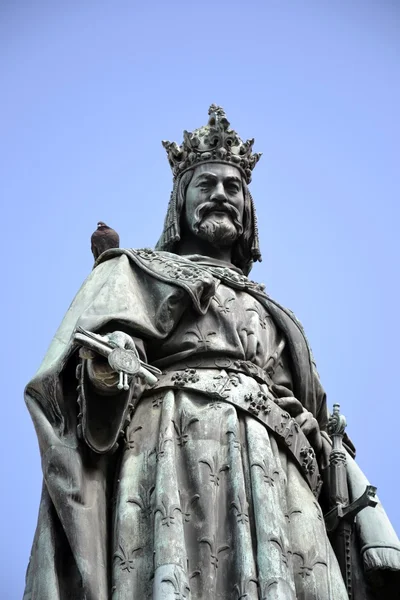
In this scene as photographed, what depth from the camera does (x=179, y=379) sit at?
12062 mm

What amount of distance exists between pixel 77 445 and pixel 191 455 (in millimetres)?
818

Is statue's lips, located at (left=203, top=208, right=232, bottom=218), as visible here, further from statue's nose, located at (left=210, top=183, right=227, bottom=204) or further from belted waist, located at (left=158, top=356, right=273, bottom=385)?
belted waist, located at (left=158, top=356, right=273, bottom=385)

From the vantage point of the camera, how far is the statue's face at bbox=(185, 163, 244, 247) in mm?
13583

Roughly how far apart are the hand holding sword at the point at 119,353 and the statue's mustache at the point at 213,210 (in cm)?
233

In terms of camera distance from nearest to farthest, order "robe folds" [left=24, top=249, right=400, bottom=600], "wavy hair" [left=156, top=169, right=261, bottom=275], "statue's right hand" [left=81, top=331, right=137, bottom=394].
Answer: "robe folds" [left=24, top=249, right=400, bottom=600]
"statue's right hand" [left=81, top=331, right=137, bottom=394]
"wavy hair" [left=156, top=169, right=261, bottom=275]

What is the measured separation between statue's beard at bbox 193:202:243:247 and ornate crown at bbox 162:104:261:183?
0.48 m

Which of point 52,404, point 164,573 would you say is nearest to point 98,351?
point 52,404

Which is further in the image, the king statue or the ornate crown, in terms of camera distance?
the ornate crown

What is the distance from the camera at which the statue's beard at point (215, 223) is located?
44.5ft

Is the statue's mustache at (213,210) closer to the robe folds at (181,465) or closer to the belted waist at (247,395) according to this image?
the robe folds at (181,465)

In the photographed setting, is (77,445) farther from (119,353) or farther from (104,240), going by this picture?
(104,240)

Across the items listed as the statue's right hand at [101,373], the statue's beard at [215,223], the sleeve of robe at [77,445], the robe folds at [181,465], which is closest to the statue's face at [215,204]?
the statue's beard at [215,223]

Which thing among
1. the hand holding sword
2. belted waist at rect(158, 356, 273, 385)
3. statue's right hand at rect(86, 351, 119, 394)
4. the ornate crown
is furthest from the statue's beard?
statue's right hand at rect(86, 351, 119, 394)

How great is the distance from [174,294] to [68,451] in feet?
5.33
